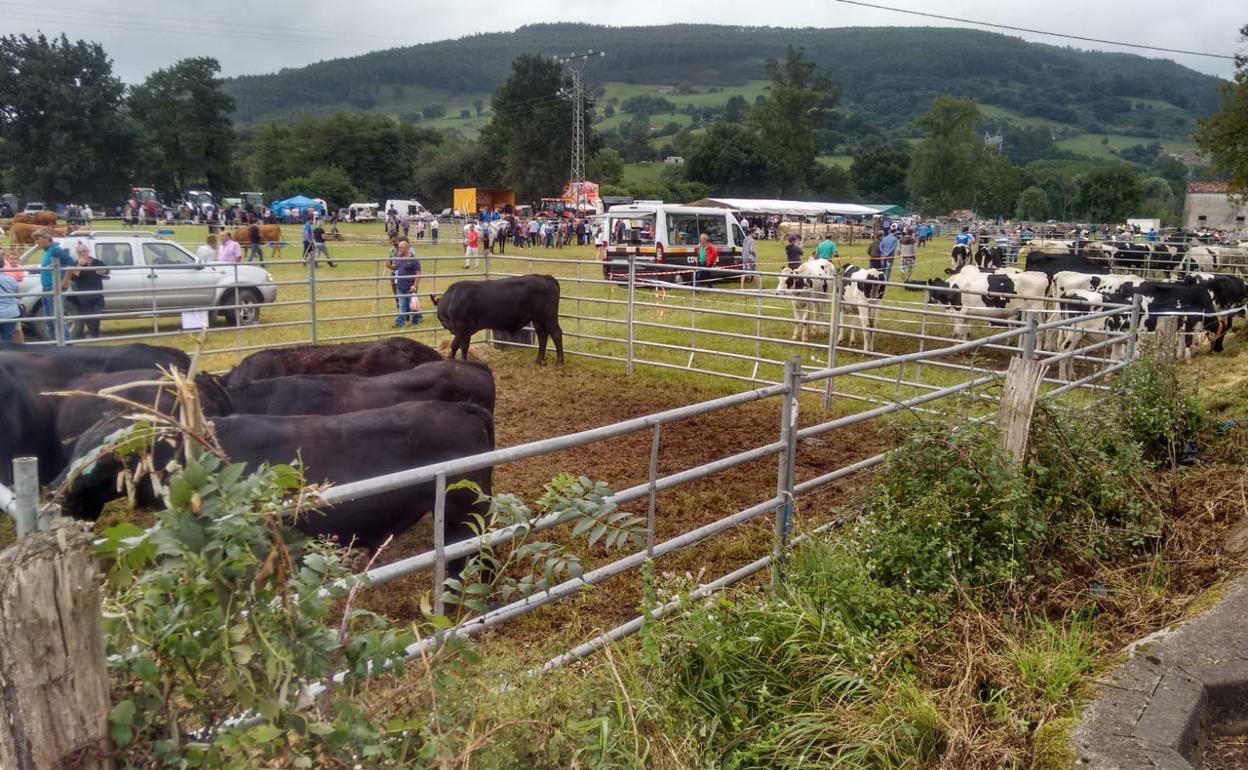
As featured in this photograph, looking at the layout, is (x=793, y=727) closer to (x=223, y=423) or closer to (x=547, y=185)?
(x=223, y=423)

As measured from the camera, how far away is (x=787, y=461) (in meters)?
4.08

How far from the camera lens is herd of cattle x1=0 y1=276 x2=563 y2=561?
4.18 metres

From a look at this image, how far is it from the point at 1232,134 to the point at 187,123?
63.5m

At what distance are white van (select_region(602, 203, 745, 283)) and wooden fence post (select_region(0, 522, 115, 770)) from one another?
18.9 meters

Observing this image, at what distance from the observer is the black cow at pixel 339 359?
22.2ft

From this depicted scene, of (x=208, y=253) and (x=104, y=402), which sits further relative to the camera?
(x=208, y=253)

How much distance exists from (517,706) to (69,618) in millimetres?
1267

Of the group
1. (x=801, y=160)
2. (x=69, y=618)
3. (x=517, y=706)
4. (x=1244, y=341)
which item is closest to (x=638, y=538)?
(x=517, y=706)

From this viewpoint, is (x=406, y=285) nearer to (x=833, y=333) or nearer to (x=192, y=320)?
(x=192, y=320)

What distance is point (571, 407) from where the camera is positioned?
28.8 feet

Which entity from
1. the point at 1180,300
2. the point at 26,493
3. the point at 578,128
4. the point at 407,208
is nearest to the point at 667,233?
the point at 1180,300

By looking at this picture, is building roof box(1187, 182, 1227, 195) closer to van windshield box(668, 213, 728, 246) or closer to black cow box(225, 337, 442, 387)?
van windshield box(668, 213, 728, 246)

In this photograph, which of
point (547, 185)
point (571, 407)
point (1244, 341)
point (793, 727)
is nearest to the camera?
point (793, 727)

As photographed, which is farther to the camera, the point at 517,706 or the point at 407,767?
the point at 517,706
